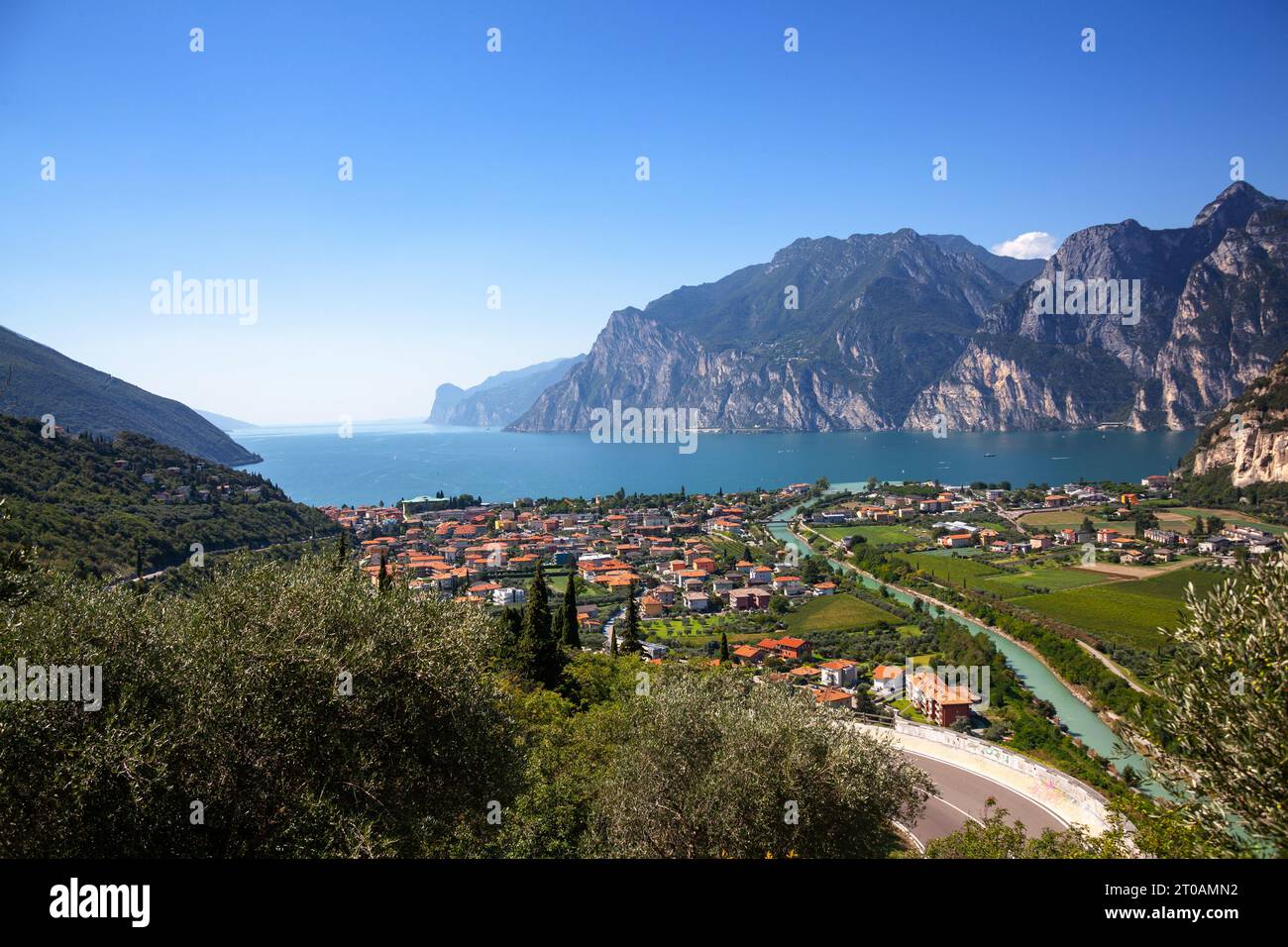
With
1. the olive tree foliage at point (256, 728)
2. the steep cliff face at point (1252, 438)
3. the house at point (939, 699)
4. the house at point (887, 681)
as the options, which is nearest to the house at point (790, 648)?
the house at point (887, 681)

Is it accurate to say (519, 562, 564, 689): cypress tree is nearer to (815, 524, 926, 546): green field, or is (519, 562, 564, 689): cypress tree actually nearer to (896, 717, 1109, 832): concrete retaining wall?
(896, 717, 1109, 832): concrete retaining wall

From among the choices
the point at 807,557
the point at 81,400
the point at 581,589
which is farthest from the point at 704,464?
the point at 81,400

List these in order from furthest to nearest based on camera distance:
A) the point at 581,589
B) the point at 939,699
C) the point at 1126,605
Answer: the point at 581,589 < the point at 1126,605 < the point at 939,699

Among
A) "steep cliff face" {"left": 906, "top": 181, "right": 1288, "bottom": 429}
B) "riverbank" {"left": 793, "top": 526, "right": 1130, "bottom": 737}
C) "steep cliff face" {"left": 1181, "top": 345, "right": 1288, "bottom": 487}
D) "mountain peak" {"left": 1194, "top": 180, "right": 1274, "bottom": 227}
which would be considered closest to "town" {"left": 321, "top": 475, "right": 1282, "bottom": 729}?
"riverbank" {"left": 793, "top": 526, "right": 1130, "bottom": 737}

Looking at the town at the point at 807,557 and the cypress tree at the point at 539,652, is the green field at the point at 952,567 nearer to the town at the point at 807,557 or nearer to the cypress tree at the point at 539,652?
the town at the point at 807,557

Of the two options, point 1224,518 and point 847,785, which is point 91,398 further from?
point 1224,518

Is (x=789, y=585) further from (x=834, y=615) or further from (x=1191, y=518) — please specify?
(x=1191, y=518)
